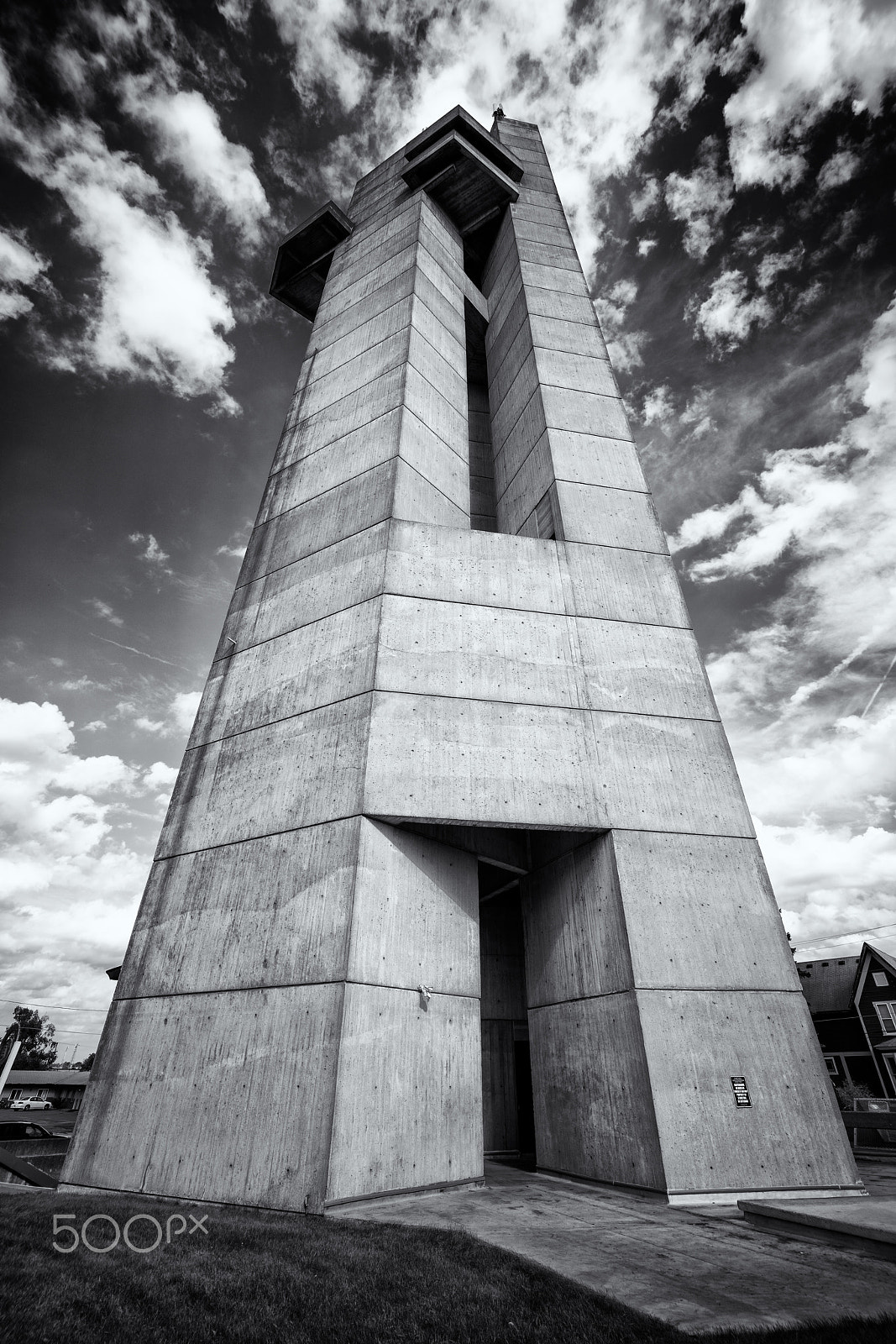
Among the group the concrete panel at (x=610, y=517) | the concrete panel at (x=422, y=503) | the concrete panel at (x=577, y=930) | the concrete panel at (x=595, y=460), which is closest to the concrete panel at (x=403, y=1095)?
the concrete panel at (x=577, y=930)

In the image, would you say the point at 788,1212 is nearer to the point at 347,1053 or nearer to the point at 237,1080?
the point at 347,1053

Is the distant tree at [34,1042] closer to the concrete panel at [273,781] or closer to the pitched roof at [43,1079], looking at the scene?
the pitched roof at [43,1079]

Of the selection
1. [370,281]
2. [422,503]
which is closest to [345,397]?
[422,503]

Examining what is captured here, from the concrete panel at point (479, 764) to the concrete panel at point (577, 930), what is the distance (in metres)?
0.74

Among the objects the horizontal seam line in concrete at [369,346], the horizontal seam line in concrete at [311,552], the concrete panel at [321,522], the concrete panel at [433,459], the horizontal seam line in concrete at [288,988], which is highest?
the horizontal seam line in concrete at [369,346]

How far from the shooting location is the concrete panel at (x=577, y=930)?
8.66 metres

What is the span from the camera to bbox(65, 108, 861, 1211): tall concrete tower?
750 centimetres

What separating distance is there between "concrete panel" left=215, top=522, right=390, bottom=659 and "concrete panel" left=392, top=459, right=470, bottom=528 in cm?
69

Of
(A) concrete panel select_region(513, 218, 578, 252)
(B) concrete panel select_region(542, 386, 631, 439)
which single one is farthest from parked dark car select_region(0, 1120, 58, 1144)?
(A) concrete panel select_region(513, 218, 578, 252)

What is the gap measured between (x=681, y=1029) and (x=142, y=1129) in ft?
22.0

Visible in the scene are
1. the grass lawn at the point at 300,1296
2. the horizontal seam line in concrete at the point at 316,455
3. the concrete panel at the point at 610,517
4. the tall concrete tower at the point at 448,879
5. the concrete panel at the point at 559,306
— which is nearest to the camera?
the grass lawn at the point at 300,1296

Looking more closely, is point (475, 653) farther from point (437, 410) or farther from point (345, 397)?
point (345, 397)

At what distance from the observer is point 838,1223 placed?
15.9ft

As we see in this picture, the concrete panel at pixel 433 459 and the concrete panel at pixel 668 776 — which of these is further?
the concrete panel at pixel 433 459
